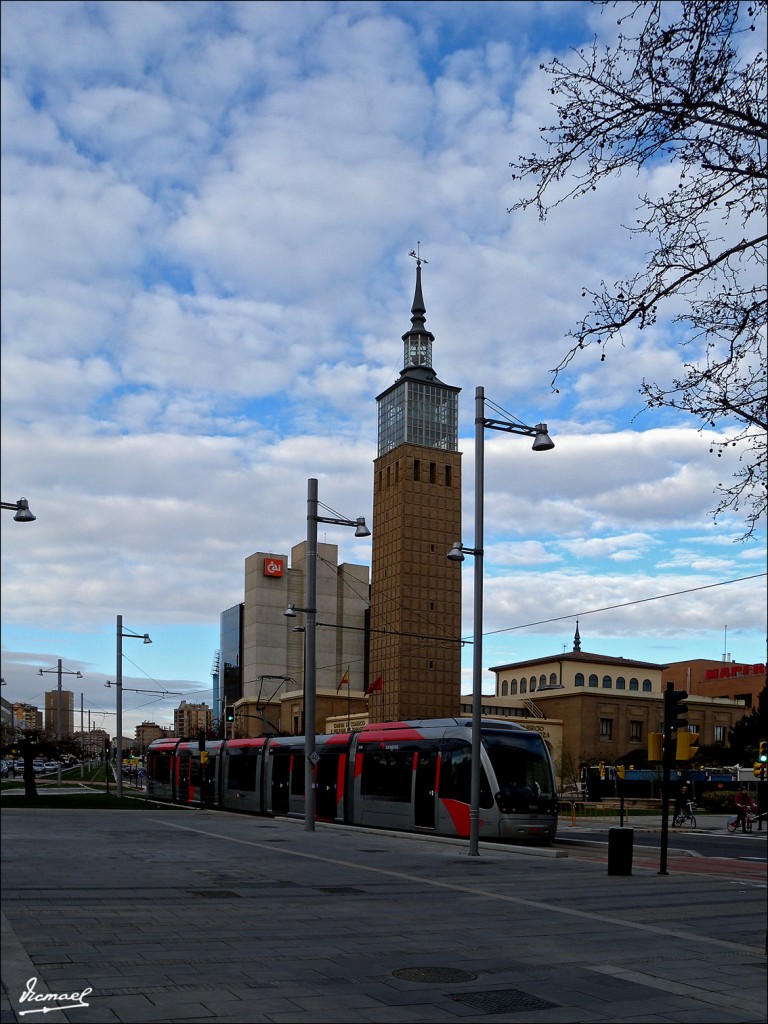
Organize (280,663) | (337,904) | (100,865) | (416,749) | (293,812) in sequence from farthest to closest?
(280,663) → (293,812) → (416,749) → (100,865) → (337,904)

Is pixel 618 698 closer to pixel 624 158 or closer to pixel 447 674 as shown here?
pixel 447 674

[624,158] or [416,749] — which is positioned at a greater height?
[624,158]

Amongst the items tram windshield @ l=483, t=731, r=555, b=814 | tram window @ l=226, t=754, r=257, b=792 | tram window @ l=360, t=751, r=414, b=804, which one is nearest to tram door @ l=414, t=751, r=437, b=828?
tram window @ l=360, t=751, r=414, b=804

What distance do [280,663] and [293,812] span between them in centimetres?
11809

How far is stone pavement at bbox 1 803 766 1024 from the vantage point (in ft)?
24.1

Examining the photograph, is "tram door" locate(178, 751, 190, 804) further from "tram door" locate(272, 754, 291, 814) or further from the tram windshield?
the tram windshield

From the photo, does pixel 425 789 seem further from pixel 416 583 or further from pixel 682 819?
pixel 416 583

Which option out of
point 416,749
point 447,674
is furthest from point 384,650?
point 416,749

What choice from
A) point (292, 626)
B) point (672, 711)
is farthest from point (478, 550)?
point (292, 626)

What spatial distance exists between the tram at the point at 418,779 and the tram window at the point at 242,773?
11cm

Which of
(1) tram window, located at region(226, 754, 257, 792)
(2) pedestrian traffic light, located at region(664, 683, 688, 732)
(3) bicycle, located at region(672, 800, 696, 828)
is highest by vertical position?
(2) pedestrian traffic light, located at region(664, 683, 688, 732)

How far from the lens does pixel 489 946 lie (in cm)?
993

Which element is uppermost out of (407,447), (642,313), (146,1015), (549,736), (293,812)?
(407,447)

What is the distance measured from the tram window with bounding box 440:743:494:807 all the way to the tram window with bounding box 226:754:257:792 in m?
14.4
